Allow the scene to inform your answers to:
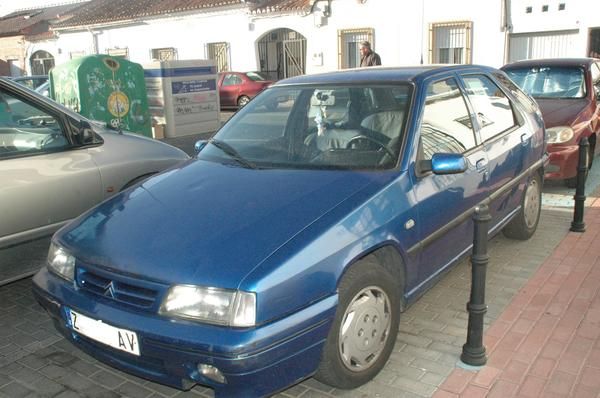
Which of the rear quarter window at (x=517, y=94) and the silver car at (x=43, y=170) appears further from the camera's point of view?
the rear quarter window at (x=517, y=94)

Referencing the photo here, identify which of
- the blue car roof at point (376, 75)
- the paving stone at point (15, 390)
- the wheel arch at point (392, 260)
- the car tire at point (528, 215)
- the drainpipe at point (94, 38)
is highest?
the drainpipe at point (94, 38)

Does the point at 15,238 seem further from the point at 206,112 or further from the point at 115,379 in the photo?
the point at 206,112

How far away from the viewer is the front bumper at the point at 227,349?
2469mm

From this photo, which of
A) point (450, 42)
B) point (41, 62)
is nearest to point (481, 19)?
point (450, 42)

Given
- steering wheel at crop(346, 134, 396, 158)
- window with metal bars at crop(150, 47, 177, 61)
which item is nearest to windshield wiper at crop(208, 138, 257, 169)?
steering wheel at crop(346, 134, 396, 158)

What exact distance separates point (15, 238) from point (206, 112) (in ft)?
30.8

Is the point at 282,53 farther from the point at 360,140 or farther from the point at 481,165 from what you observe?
the point at 360,140

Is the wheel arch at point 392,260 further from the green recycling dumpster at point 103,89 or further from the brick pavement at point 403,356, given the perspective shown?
the green recycling dumpster at point 103,89

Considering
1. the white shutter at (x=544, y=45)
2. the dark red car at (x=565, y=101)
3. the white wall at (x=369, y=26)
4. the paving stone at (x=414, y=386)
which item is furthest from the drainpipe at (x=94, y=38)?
the paving stone at (x=414, y=386)

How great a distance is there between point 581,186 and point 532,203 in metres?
0.51

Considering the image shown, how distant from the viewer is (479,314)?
130 inches

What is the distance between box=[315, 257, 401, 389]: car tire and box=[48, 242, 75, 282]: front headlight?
1.39 metres

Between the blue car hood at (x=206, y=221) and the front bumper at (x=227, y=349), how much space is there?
21 cm

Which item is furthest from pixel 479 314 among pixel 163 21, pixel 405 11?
pixel 163 21
